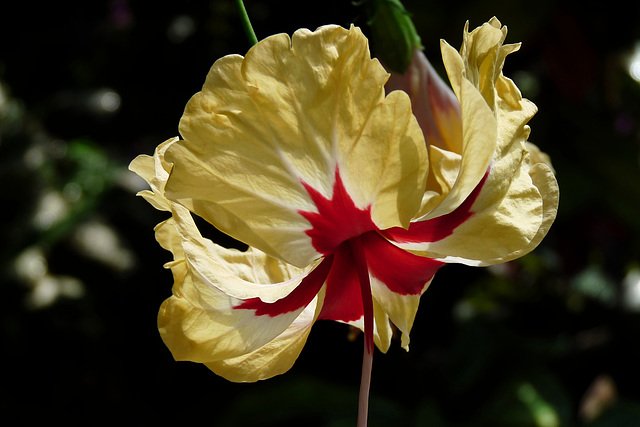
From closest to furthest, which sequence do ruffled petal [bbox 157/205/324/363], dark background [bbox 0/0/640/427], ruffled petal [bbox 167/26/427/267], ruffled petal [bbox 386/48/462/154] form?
ruffled petal [bbox 167/26/427/267], ruffled petal [bbox 157/205/324/363], ruffled petal [bbox 386/48/462/154], dark background [bbox 0/0/640/427]

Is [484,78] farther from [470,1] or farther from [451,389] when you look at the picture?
[451,389]

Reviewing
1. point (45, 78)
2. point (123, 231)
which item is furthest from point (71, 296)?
point (45, 78)

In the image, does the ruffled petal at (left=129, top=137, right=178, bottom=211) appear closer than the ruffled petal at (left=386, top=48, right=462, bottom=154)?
Yes


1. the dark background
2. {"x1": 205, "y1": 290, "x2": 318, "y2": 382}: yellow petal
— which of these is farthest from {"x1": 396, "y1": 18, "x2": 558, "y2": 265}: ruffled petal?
the dark background

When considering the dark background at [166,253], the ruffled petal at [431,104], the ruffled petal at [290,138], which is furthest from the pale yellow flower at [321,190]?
the dark background at [166,253]

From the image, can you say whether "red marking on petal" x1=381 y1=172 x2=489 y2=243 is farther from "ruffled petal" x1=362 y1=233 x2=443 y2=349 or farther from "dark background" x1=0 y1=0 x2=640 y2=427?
"dark background" x1=0 y1=0 x2=640 y2=427

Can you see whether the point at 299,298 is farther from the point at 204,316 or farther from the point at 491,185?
the point at 491,185

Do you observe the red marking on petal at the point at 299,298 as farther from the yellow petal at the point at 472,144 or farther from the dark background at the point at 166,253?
the dark background at the point at 166,253
